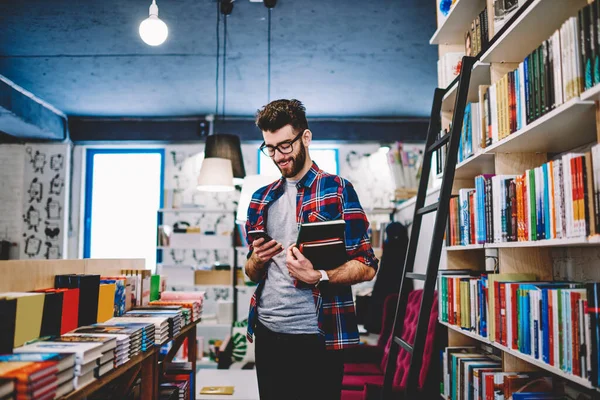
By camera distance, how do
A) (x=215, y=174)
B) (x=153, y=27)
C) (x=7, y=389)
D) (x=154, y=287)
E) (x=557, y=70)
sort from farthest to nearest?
(x=215, y=174), (x=154, y=287), (x=153, y=27), (x=557, y=70), (x=7, y=389)

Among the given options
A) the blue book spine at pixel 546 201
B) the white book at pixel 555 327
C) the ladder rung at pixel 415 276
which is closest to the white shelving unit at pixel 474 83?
the blue book spine at pixel 546 201

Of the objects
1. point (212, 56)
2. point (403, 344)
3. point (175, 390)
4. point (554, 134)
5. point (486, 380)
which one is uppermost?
point (212, 56)

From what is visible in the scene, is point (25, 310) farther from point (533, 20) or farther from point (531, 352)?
point (533, 20)

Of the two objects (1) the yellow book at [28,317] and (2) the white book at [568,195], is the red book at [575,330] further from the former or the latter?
(1) the yellow book at [28,317]

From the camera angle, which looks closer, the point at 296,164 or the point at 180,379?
the point at 296,164

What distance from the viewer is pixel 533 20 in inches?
66.1

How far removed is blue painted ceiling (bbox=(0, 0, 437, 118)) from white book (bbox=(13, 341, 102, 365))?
307 centimetres

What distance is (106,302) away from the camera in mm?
2197

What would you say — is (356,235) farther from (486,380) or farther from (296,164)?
(486,380)

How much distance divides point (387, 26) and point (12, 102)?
4203mm

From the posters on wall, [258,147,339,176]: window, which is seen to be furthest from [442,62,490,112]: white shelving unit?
the posters on wall

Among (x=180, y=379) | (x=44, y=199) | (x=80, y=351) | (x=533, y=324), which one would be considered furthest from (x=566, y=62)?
(x=44, y=199)

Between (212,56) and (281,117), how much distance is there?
11.7ft

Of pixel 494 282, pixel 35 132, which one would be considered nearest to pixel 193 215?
pixel 35 132
